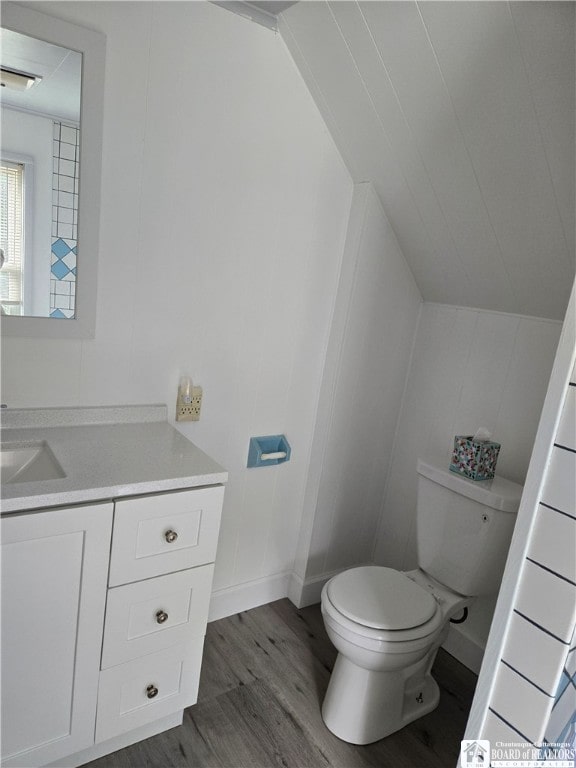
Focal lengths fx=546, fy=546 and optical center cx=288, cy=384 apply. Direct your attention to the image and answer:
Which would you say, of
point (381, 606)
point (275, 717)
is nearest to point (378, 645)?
point (381, 606)

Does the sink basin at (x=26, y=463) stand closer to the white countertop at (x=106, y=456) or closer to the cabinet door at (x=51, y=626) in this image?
the white countertop at (x=106, y=456)

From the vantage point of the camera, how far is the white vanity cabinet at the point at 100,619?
4.18 ft

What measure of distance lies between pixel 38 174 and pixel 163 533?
104cm

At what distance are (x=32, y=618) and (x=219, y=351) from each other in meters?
1.04

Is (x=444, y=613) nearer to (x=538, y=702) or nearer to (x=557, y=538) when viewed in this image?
(x=538, y=702)

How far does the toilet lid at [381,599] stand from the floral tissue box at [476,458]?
438 mm

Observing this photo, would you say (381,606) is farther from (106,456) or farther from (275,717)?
(106,456)

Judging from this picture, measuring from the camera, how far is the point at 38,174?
1507 mm

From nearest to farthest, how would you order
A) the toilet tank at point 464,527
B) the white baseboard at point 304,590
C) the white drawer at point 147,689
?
the white drawer at point 147,689, the toilet tank at point 464,527, the white baseboard at point 304,590

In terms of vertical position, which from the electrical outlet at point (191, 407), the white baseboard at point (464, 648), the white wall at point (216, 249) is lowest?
the white baseboard at point (464, 648)

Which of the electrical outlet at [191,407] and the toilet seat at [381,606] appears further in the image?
the electrical outlet at [191,407]

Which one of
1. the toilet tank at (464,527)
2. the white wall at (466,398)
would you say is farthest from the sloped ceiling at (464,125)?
the toilet tank at (464,527)

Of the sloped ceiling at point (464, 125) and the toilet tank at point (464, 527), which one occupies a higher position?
the sloped ceiling at point (464, 125)

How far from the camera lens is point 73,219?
1.58 m
